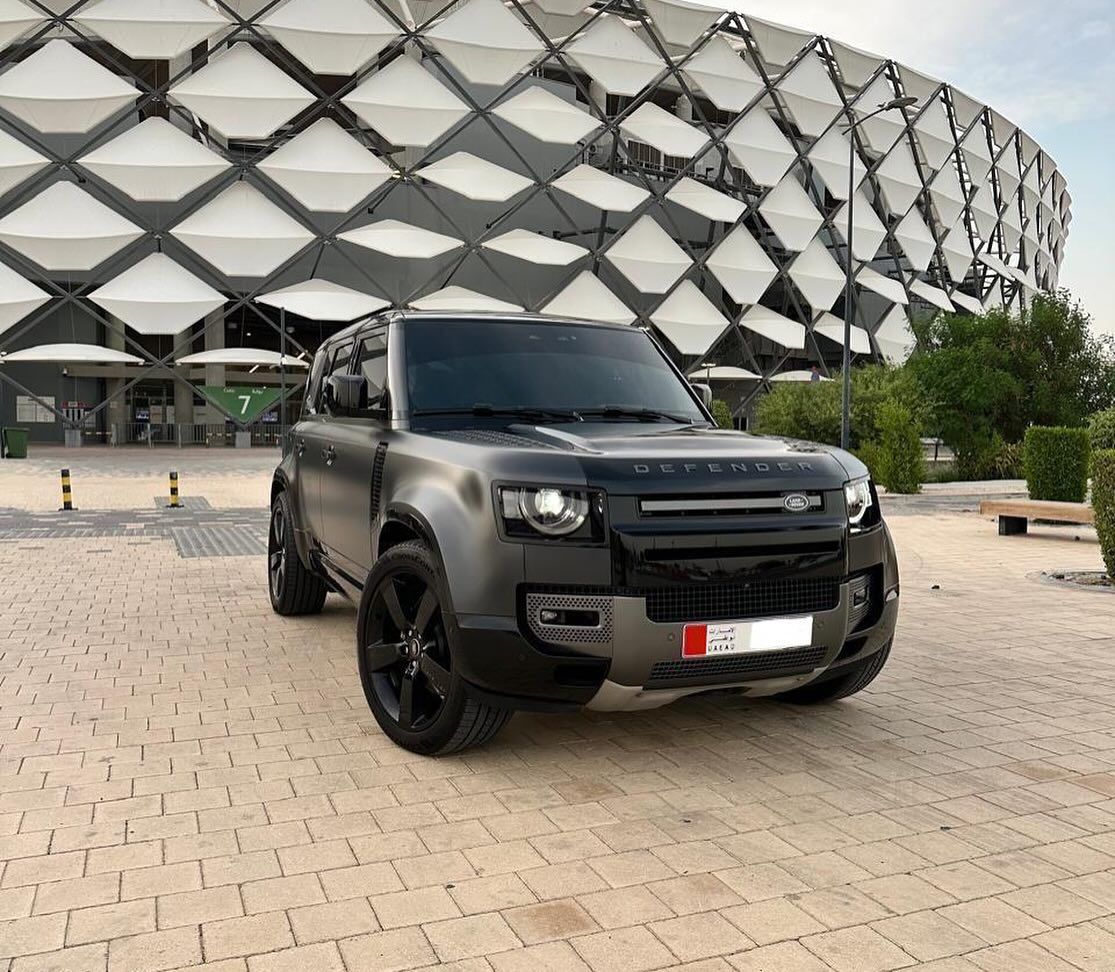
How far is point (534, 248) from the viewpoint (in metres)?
38.0

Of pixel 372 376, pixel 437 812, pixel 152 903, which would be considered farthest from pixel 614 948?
pixel 372 376

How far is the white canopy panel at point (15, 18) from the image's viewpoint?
32875mm

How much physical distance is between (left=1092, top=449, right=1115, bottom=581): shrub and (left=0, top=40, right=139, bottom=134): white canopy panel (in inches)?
1288

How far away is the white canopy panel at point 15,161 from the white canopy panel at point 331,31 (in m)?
8.51

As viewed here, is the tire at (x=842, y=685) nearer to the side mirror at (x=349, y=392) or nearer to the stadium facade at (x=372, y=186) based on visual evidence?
the side mirror at (x=349, y=392)

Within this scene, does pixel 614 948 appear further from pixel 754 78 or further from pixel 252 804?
pixel 754 78

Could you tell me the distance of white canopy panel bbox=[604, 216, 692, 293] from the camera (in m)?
39.7

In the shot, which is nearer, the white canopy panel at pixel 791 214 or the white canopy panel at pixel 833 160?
the white canopy panel at pixel 791 214

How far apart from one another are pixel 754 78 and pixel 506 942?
44340mm

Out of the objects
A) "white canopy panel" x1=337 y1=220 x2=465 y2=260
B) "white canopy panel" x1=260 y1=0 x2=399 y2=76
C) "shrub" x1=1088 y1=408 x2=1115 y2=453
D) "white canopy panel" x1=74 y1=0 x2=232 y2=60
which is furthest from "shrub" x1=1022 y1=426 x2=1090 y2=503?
"white canopy panel" x1=74 y1=0 x2=232 y2=60

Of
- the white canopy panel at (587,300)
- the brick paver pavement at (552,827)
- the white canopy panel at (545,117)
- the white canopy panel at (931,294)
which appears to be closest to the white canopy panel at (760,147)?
the white canopy panel at (545,117)

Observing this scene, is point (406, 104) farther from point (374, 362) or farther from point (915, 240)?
point (374, 362)

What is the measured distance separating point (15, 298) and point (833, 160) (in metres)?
33.0

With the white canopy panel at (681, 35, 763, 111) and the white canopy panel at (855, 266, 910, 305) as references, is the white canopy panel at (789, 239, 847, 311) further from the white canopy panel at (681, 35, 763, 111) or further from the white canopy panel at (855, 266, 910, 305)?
the white canopy panel at (681, 35, 763, 111)
